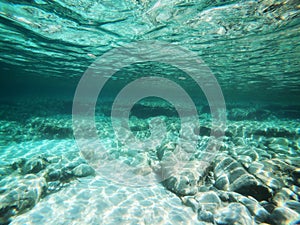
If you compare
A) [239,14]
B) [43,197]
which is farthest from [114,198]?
A: [239,14]

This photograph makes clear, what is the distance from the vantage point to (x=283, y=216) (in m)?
3.82

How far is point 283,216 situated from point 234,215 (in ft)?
3.66

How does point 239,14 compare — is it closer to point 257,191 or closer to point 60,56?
point 257,191

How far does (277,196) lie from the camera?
4.68 m

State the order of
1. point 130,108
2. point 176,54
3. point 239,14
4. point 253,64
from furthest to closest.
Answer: point 130,108 → point 253,64 → point 176,54 → point 239,14

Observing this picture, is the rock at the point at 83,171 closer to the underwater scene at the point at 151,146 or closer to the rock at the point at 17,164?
the underwater scene at the point at 151,146

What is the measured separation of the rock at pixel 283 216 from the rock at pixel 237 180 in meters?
0.78

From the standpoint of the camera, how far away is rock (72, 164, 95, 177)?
6.70 m

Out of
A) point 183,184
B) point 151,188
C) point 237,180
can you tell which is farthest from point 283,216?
point 151,188

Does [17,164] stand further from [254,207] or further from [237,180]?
[254,207]

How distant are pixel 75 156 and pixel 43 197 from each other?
109 inches

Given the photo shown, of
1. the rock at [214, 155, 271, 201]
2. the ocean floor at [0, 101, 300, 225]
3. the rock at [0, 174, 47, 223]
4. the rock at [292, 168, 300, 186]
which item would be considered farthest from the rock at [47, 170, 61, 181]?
the rock at [292, 168, 300, 186]

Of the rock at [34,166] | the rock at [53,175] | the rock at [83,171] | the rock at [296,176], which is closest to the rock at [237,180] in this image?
the rock at [296,176]

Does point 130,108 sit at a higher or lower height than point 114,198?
higher
